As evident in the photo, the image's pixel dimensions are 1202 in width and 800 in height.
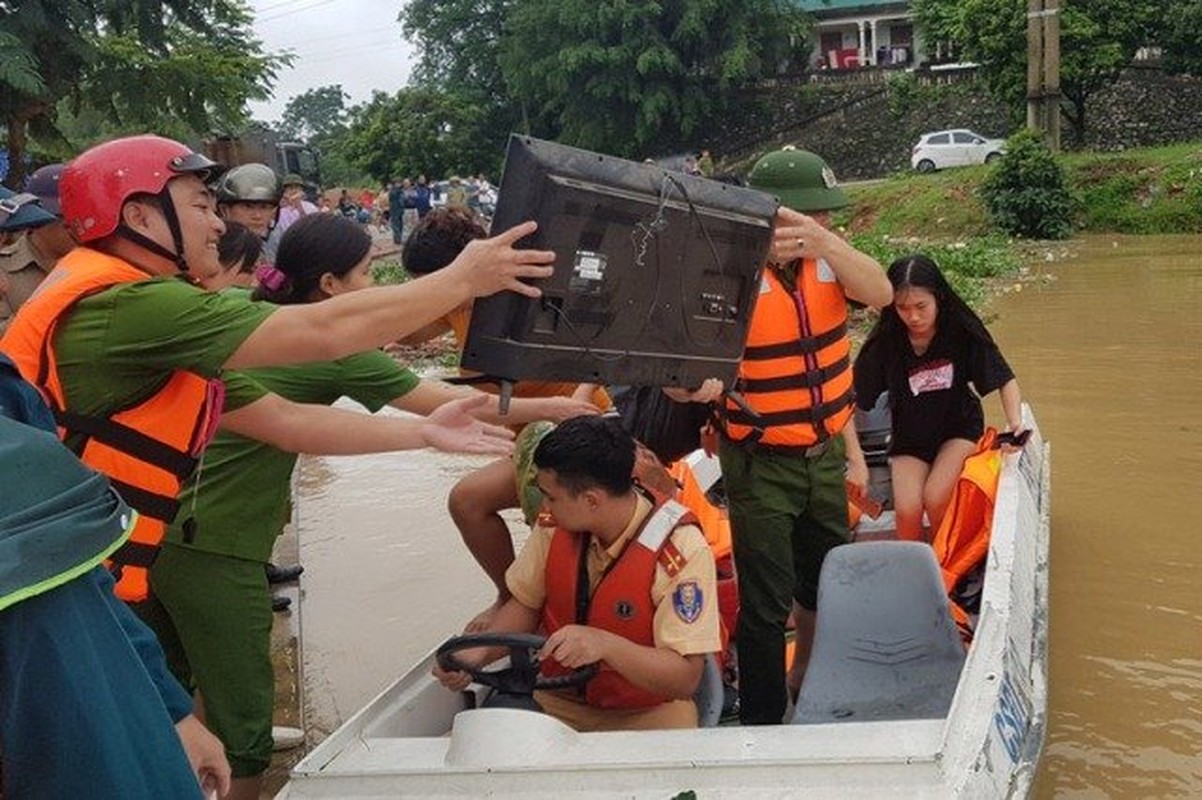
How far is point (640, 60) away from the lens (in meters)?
36.6

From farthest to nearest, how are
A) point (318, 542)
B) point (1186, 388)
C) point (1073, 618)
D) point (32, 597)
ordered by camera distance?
point (1186, 388), point (318, 542), point (1073, 618), point (32, 597)

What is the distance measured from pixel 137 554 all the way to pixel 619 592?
3.59 feet

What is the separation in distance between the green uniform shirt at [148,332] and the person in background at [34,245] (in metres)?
1.26

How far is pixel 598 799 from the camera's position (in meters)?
2.56

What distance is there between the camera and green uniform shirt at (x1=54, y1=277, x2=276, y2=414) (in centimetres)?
227

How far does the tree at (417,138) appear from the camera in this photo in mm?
34000

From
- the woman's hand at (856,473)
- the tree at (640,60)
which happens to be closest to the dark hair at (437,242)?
the woman's hand at (856,473)

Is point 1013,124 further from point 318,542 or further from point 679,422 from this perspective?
point 679,422

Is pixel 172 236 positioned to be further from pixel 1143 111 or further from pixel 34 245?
pixel 1143 111

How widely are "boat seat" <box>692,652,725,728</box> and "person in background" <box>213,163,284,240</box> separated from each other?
10.4ft

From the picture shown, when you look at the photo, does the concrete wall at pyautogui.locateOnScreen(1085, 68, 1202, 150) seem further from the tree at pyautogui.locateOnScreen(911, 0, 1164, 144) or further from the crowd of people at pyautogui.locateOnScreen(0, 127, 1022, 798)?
the crowd of people at pyautogui.locateOnScreen(0, 127, 1022, 798)

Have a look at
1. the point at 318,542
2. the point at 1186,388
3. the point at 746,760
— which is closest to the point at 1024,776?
the point at 746,760

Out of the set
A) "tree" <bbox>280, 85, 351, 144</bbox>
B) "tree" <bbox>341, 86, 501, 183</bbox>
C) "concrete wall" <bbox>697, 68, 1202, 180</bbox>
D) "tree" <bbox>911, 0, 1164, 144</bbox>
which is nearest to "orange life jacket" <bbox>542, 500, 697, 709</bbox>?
"tree" <bbox>911, 0, 1164, 144</bbox>

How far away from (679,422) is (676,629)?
1.01 meters
